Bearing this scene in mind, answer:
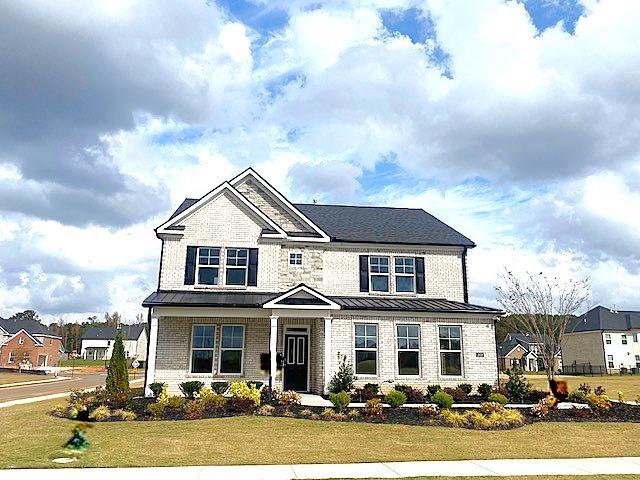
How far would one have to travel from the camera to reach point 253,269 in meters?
22.6

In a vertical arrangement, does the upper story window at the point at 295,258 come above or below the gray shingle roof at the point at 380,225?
below

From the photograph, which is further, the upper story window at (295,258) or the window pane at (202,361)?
the upper story window at (295,258)

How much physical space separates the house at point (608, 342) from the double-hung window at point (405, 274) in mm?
48457

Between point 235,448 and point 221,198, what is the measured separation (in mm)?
13256

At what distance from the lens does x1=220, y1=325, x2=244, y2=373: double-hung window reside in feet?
69.0

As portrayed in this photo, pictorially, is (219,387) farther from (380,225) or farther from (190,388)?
(380,225)

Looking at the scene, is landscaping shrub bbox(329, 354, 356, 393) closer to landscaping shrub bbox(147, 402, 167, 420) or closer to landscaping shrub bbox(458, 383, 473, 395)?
landscaping shrub bbox(458, 383, 473, 395)

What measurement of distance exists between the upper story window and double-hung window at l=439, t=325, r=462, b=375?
669 centimetres

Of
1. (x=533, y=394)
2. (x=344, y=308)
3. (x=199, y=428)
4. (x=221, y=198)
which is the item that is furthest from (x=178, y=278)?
(x=533, y=394)

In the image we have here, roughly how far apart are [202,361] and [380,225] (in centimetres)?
1075

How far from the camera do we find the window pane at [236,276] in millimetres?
22500

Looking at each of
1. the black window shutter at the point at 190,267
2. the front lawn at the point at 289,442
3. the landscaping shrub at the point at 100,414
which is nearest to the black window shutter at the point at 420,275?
the front lawn at the point at 289,442

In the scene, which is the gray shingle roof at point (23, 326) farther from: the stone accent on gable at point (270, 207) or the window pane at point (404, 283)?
the window pane at point (404, 283)

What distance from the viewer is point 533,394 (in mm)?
19891
